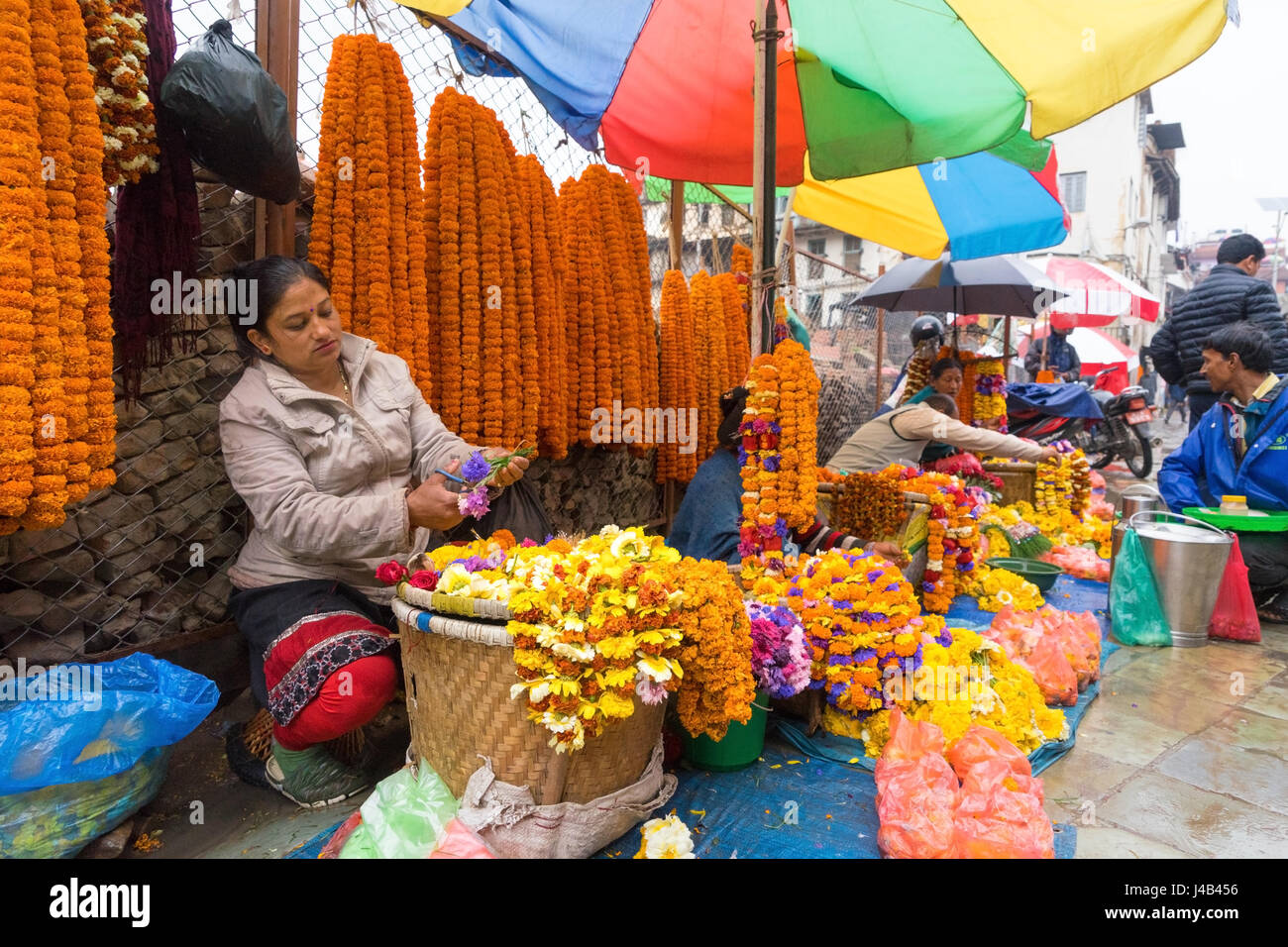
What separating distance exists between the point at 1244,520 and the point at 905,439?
80.3 inches

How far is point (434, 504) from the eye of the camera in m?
2.42

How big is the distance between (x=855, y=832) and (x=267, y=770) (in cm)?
189

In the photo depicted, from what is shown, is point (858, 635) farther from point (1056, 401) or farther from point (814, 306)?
point (1056, 401)

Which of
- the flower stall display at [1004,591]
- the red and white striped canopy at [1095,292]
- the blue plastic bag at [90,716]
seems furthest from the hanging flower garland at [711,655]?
the red and white striped canopy at [1095,292]

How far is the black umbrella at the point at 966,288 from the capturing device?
25.0ft

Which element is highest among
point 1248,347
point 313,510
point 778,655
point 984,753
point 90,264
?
point 1248,347

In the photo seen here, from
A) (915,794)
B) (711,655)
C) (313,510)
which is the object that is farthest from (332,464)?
(915,794)

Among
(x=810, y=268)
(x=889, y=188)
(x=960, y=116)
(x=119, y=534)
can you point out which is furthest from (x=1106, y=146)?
(x=119, y=534)

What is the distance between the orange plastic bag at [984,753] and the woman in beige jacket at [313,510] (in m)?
1.71

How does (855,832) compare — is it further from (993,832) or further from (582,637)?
(582,637)

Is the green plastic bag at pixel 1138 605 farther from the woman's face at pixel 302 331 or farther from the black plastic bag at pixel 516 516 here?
the woman's face at pixel 302 331

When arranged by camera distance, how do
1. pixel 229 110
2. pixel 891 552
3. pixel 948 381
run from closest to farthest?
1. pixel 229 110
2. pixel 891 552
3. pixel 948 381

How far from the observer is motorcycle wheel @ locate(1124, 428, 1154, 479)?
10.9m

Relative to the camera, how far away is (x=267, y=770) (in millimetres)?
2438
